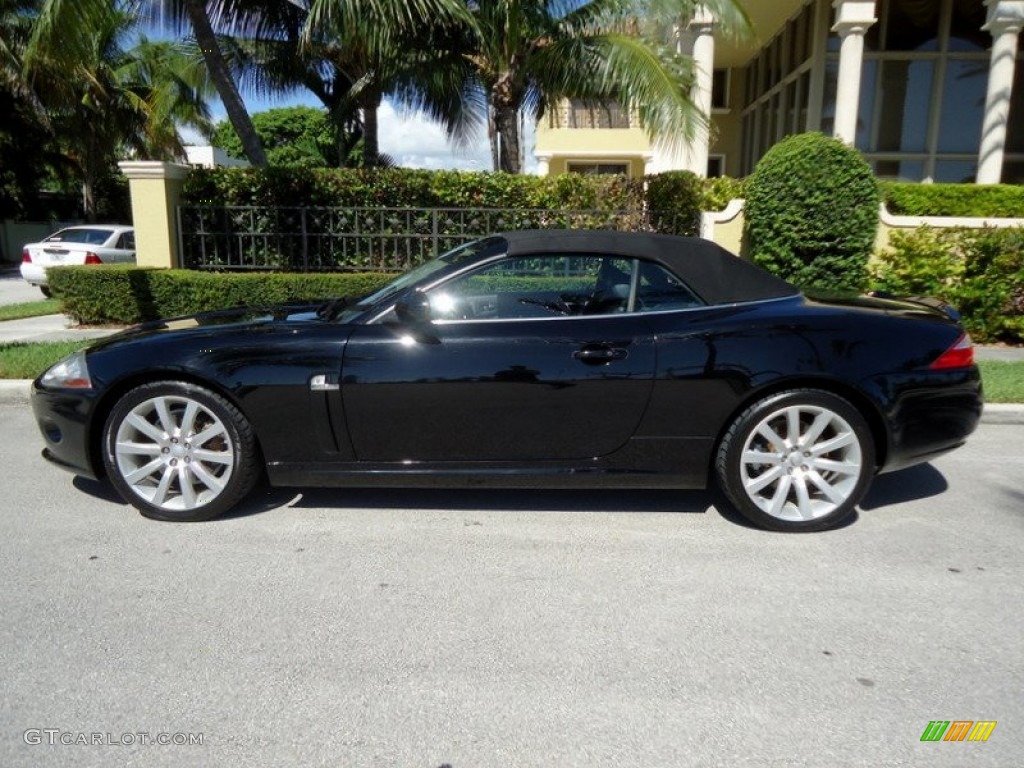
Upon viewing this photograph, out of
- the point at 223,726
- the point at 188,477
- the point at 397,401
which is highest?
the point at 397,401

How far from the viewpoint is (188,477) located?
402cm

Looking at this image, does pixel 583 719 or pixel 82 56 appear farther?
pixel 82 56

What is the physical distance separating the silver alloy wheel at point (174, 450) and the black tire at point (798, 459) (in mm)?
2644

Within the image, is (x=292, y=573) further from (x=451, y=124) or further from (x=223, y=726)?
(x=451, y=124)

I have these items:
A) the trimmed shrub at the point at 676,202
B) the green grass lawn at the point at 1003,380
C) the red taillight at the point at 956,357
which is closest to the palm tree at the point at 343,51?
the trimmed shrub at the point at 676,202

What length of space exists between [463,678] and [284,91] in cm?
1457

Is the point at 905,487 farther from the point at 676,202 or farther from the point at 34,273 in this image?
the point at 34,273

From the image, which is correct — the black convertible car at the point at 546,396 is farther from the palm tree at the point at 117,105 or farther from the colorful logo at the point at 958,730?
Answer: the palm tree at the point at 117,105

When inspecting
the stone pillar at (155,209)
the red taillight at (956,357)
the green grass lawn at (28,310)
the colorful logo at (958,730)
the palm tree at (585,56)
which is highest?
the palm tree at (585,56)

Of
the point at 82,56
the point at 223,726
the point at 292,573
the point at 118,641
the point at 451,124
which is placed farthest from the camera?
the point at 451,124

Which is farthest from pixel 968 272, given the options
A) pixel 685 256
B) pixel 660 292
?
pixel 660 292

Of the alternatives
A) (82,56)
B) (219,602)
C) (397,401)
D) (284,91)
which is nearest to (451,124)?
(284,91)

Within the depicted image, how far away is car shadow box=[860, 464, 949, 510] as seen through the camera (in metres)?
4.46

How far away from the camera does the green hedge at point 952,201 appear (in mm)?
10516
